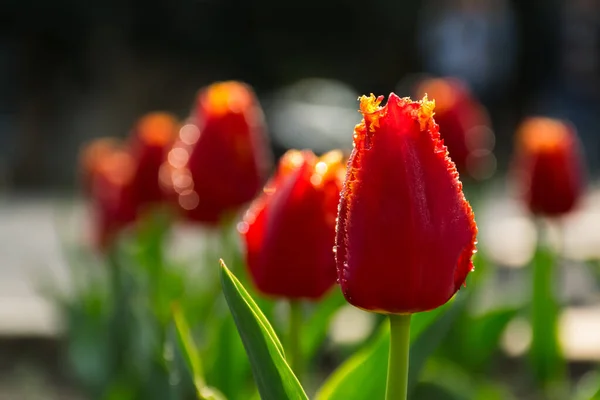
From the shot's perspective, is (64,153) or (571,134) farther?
(64,153)

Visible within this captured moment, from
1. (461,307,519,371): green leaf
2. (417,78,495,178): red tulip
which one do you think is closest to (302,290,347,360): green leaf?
(461,307,519,371): green leaf

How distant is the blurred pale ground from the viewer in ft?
7.86

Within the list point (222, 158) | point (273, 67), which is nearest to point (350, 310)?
point (222, 158)

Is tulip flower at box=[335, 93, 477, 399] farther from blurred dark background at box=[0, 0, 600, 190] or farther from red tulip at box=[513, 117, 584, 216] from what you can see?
blurred dark background at box=[0, 0, 600, 190]

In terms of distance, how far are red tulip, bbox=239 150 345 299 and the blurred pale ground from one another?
0.55 meters

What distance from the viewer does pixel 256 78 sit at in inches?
539

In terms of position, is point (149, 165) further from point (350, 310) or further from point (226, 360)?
point (226, 360)

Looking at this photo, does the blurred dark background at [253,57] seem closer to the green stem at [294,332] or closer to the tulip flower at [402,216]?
the green stem at [294,332]

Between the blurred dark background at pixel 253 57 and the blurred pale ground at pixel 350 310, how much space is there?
1.90m

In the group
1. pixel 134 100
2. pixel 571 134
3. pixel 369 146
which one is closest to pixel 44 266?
pixel 571 134

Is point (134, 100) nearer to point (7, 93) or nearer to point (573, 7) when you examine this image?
point (7, 93)

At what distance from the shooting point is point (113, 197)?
2.29 m

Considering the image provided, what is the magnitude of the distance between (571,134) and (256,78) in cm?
1180

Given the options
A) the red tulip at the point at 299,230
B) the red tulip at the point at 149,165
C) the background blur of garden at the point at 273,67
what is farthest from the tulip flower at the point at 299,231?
the background blur of garden at the point at 273,67
